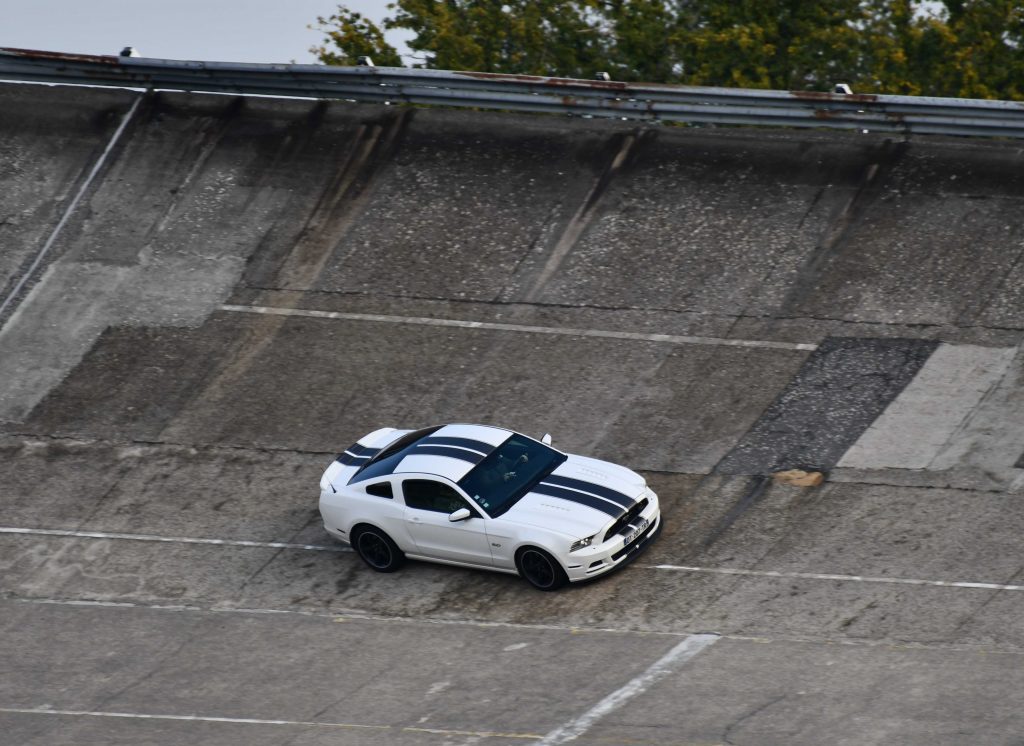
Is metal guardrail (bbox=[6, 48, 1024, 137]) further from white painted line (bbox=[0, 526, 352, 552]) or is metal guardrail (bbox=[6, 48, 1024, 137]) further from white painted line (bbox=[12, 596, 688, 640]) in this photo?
white painted line (bbox=[12, 596, 688, 640])

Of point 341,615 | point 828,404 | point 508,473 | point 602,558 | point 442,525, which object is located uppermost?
point 828,404

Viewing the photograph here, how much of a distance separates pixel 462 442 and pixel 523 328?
4360 millimetres

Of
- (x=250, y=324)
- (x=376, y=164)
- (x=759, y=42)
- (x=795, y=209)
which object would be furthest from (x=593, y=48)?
(x=250, y=324)

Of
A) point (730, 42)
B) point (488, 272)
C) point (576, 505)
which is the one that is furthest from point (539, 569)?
point (730, 42)

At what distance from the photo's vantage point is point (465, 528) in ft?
46.1

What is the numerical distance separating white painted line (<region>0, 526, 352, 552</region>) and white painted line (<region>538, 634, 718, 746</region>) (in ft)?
14.5

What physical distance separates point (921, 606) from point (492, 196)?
10671 mm

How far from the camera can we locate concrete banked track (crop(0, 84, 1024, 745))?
12.3m

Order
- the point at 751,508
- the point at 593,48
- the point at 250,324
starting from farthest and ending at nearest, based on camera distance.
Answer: the point at 593,48, the point at 250,324, the point at 751,508

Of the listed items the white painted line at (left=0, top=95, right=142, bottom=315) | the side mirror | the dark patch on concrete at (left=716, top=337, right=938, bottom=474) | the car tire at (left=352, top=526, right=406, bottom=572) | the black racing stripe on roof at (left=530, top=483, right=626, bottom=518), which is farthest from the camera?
the white painted line at (left=0, top=95, right=142, bottom=315)

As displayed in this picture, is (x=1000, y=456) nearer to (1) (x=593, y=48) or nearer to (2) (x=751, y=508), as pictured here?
(2) (x=751, y=508)

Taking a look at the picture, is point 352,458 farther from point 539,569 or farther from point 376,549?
point 539,569

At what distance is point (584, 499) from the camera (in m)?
13.9

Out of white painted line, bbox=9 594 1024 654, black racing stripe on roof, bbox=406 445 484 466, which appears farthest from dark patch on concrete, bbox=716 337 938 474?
white painted line, bbox=9 594 1024 654
